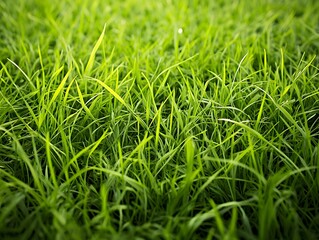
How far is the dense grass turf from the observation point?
1174mm

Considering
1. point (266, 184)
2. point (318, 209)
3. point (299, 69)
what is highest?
point (299, 69)

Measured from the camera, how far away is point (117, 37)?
7.27 feet

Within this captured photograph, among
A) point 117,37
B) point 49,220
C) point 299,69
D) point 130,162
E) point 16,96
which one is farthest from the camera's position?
point 117,37

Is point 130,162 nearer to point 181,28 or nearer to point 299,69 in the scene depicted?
point 299,69

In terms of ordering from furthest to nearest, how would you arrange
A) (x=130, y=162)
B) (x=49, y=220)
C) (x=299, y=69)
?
(x=299, y=69) < (x=130, y=162) < (x=49, y=220)

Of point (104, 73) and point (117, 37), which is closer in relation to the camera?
point (104, 73)

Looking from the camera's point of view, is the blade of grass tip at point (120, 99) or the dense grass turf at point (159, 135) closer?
the dense grass turf at point (159, 135)

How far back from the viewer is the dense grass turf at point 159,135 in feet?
3.85

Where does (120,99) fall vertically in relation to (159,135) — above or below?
above

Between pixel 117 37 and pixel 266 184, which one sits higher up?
pixel 117 37

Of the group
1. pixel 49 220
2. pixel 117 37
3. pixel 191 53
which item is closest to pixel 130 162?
pixel 49 220

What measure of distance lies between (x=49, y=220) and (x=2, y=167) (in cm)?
32

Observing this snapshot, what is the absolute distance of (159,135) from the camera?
152 centimetres

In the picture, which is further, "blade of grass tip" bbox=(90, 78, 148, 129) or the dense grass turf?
"blade of grass tip" bbox=(90, 78, 148, 129)
